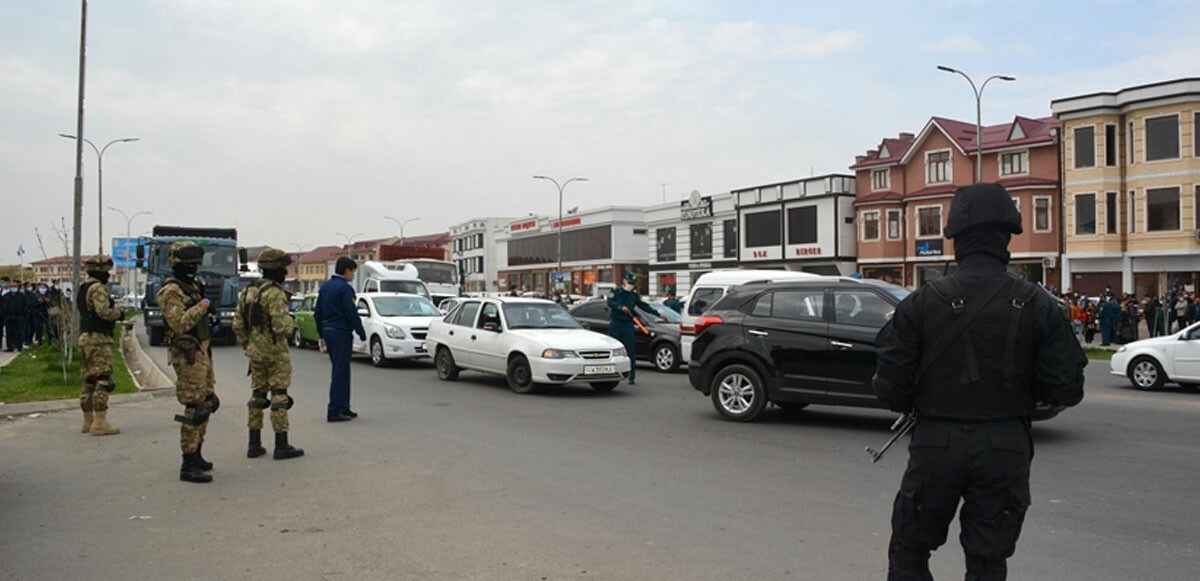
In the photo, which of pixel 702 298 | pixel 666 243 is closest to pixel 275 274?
pixel 702 298

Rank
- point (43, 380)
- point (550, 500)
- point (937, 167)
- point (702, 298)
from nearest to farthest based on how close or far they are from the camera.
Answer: point (550, 500)
point (43, 380)
point (702, 298)
point (937, 167)

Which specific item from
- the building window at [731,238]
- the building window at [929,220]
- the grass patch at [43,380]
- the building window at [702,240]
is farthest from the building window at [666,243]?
the grass patch at [43,380]

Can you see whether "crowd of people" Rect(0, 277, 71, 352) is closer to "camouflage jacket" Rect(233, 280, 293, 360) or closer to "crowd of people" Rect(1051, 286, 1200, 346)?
"camouflage jacket" Rect(233, 280, 293, 360)

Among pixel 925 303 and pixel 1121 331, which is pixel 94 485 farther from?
pixel 1121 331

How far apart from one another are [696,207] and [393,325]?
38234mm

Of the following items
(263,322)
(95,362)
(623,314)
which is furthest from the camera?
(623,314)

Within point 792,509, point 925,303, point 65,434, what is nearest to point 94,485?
point 65,434

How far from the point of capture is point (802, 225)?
156ft

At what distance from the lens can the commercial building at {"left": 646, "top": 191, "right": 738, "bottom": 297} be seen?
173 feet

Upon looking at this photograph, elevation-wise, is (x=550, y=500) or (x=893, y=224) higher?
(x=893, y=224)

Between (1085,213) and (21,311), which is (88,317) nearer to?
(21,311)

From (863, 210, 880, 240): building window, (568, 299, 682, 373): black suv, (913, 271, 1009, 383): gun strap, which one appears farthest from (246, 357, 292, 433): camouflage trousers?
(863, 210, 880, 240): building window

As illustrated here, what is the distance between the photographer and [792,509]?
20.4 feet

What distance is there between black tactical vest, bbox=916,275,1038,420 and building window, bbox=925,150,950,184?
4096 cm
